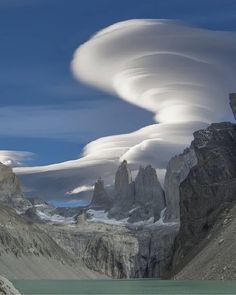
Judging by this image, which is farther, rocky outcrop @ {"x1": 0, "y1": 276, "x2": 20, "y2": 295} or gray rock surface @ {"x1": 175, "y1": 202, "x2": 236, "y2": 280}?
gray rock surface @ {"x1": 175, "y1": 202, "x2": 236, "y2": 280}

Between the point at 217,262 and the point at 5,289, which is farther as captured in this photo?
the point at 217,262

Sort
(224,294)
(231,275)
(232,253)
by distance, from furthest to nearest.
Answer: (232,253) < (231,275) < (224,294)

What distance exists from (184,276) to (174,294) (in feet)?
354

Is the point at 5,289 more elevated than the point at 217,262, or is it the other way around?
the point at 5,289

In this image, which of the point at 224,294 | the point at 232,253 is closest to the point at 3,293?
the point at 224,294

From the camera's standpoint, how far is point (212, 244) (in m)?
198

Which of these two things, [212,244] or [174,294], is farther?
[212,244]

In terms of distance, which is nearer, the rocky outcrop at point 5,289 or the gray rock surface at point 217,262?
the rocky outcrop at point 5,289

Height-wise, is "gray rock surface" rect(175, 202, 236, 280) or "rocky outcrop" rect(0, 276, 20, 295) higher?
"rocky outcrop" rect(0, 276, 20, 295)

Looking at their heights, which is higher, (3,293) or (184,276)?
(3,293)

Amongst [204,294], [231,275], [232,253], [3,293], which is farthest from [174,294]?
[232,253]

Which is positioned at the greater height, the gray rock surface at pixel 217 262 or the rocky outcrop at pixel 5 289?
the rocky outcrop at pixel 5 289

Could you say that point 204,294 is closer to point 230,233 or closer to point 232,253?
point 232,253

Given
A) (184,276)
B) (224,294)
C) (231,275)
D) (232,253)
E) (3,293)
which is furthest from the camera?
(184,276)
